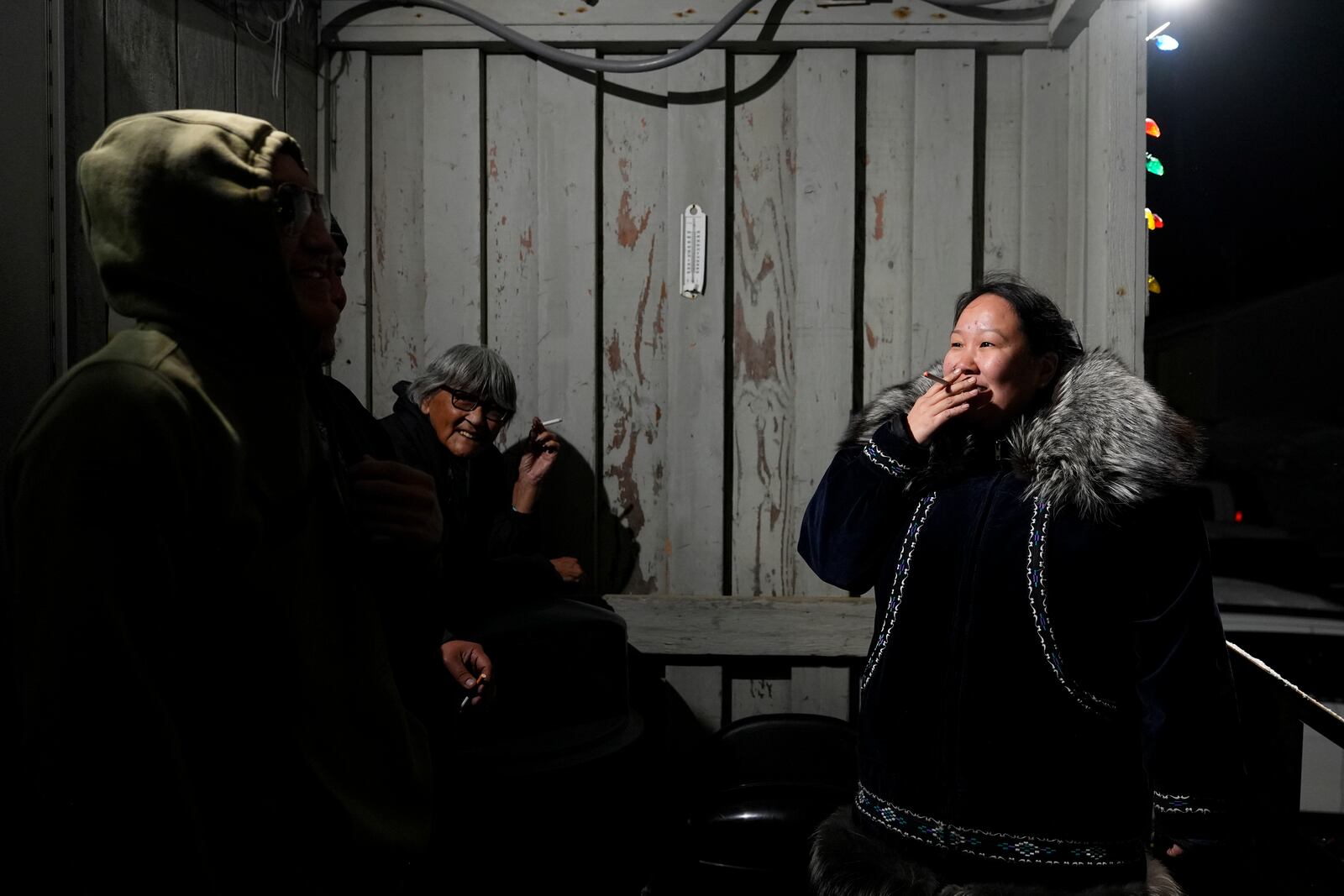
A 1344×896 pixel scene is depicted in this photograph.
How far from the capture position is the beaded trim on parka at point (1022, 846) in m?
1.67

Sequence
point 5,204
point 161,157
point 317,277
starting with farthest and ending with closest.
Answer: point 5,204
point 317,277
point 161,157

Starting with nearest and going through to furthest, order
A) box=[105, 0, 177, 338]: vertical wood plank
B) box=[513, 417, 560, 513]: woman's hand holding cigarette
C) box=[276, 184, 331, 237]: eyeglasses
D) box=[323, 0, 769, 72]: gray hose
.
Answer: box=[276, 184, 331, 237]: eyeglasses
box=[105, 0, 177, 338]: vertical wood plank
box=[323, 0, 769, 72]: gray hose
box=[513, 417, 560, 513]: woman's hand holding cigarette

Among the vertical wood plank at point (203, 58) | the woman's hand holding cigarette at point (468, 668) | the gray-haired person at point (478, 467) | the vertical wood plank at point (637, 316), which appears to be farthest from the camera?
the vertical wood plank at point (637, 316)

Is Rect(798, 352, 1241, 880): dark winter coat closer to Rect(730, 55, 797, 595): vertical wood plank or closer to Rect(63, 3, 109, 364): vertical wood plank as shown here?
Rect(730, 55, 797, 595): vertical wood plank

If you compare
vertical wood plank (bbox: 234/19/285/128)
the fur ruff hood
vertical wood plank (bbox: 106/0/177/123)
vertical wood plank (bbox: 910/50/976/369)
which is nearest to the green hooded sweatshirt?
the fur ruff hood

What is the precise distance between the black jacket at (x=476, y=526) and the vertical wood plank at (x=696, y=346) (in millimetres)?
600

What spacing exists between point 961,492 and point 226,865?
153 cm

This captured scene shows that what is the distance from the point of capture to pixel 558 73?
3268 mm

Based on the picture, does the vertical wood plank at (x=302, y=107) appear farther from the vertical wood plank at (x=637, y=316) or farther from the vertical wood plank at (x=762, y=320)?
the vertical wood plank at (x=762, y=320)

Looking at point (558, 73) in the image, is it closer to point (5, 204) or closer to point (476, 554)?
point (476, 554)

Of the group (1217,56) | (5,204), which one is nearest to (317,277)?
(5,204)

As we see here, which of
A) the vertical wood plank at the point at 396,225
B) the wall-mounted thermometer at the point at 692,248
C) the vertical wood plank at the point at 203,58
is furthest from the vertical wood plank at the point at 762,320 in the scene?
the vertical wood plank at the point at 203,58

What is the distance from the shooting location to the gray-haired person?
2754mm

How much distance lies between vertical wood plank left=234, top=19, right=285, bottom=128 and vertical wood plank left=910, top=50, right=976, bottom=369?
7.70 ft
